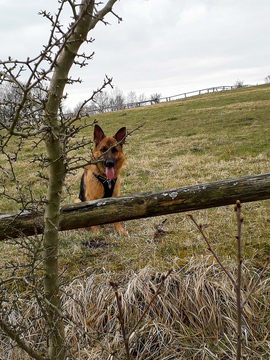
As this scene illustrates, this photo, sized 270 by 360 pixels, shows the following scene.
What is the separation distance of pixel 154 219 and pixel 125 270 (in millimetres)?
1550

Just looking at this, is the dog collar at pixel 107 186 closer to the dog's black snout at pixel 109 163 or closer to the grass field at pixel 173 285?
the dog's black snout at pixel 109 163

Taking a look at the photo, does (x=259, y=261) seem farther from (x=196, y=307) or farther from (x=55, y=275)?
(x=55, y=275)

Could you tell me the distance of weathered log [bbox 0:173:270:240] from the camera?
265cm

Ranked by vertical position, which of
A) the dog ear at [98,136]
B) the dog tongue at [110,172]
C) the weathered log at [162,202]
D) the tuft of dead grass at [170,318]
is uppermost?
the dog ear at [98,136]

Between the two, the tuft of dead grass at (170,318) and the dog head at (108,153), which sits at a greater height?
the dog head at (108,153)

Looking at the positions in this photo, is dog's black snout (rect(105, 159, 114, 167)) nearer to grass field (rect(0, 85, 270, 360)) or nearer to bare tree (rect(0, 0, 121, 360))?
grass field (rect(0, 85, 270, 360))

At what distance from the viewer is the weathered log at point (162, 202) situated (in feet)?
8.70

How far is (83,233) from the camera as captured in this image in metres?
4.28

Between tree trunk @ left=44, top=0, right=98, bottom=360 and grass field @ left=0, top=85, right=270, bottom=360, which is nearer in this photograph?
tree trunk @ left=44, top=0, right=98, bottom=360

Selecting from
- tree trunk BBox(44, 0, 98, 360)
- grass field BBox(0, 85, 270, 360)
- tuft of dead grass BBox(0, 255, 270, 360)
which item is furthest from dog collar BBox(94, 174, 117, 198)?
tree trunk BBox(44, 0, 98, 360)

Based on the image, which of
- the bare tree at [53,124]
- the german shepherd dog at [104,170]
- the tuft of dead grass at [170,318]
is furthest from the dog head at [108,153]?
the bare tree at [53,124]

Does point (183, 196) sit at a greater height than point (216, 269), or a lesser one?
greater

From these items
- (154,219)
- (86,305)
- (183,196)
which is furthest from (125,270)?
(154,219)

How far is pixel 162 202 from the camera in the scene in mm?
2648
